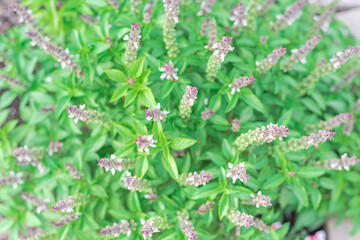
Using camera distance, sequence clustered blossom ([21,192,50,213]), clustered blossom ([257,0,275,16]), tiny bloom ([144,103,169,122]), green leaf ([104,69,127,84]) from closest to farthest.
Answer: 1. tiny bloom ([144,103,169,122])
2. green leaf ([104,69,127,84])
3. clustered blossom ([21,192,50,213])
4. clustered blossom ([257,0,275,16])

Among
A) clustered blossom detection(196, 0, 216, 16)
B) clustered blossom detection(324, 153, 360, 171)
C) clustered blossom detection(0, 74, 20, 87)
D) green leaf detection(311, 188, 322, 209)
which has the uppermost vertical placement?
clustered blossom detection(196, 0, 216, 16)

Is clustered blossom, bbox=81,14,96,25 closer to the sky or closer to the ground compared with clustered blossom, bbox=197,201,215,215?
closer to the sky

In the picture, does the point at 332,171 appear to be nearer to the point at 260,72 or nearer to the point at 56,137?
the point at 260,72

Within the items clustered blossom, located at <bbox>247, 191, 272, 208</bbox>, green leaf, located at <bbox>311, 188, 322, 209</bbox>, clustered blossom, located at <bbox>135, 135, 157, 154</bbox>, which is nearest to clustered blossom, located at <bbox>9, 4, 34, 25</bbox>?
clustered blossom, located at <bbox>135, 135, 157, 154</bbox>

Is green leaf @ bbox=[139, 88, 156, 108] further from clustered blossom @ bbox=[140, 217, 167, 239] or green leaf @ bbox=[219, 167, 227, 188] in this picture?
clustered blossom @ bbox=[140, 217, 167, 239]

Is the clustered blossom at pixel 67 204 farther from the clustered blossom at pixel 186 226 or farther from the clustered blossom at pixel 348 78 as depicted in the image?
the clustered blossom at pixel 348 78
